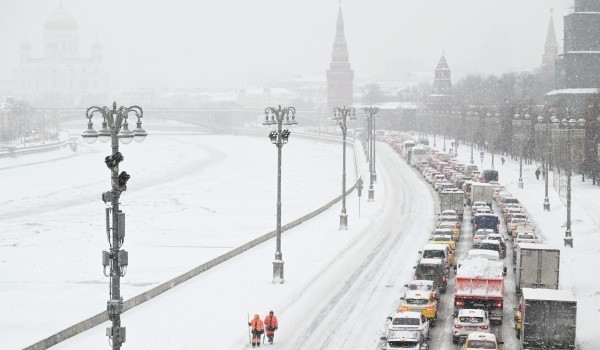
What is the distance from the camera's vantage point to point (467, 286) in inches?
1252

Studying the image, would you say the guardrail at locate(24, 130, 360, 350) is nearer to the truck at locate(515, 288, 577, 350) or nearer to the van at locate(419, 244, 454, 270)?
the van at locate(419, 244, 454, 270)

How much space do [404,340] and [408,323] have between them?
148 cm

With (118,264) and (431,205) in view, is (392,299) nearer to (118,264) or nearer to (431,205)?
(118,264)

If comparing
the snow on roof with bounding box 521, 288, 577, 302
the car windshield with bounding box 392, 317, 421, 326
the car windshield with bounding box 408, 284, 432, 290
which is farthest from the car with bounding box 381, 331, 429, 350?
the car windshield with bounding box 408, 284, 432, 290

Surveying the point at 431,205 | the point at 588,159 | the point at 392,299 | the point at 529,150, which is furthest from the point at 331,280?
the point at 529,150

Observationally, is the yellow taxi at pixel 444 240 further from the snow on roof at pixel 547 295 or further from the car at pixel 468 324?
the snow on roof at pixel 547 295

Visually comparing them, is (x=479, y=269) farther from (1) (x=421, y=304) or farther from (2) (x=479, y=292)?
(1) (x=421, y=304)

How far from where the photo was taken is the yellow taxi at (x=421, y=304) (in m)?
31.1

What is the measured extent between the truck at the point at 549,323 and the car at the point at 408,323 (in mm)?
2837

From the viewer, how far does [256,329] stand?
2848 centimetres

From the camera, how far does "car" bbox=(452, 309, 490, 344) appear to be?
2875 cm

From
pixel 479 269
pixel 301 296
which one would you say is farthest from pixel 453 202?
pixel 479 269

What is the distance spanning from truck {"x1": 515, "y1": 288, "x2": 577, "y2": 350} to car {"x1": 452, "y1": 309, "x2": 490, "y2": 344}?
59.6 inches

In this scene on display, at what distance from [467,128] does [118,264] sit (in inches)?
4536
